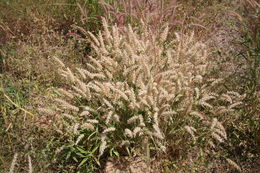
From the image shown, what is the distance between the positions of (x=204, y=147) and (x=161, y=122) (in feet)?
1.86

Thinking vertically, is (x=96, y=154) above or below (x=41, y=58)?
below

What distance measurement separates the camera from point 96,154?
3080 millimetres

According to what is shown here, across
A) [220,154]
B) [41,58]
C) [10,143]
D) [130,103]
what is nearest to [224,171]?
[220,154]

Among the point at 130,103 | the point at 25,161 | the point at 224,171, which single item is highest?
the point at 130,103

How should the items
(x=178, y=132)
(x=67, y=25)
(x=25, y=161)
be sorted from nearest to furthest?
(x=25, y=161)
(x=178, y=132)
(x=67, y=25)

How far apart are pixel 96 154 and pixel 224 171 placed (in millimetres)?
1313

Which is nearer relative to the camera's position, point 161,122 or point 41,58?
point 161,122

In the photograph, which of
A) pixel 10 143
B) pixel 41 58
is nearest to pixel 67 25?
pixel 41 58

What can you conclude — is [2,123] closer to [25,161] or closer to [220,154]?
[25,161]

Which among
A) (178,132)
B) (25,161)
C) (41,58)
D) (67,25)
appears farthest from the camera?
(67,25)

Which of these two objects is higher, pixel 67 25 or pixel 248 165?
pixel 67 25

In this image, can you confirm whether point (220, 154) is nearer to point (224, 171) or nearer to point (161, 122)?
point (224, 171)

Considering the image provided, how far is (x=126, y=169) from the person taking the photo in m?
2.92

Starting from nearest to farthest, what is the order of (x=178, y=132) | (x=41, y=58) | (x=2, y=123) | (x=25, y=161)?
(x=25, y=161) → (x=178, y=132) → (x=2, y=123) → (x=41, y=58)
